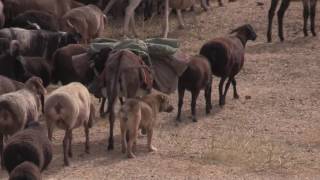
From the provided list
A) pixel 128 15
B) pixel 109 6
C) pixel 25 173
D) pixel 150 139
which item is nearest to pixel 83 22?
pixel 128 15

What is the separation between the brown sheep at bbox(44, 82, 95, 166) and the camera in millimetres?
9695

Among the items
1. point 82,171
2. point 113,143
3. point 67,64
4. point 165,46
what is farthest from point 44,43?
point 82,171

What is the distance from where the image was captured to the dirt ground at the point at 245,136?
985cm

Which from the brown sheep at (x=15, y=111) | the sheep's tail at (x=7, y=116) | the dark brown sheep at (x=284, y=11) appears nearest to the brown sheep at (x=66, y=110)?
the brown sheep at (x=15, y=111)

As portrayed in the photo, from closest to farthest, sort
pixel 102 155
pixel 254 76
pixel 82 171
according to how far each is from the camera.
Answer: pixel 82 171
pixel 102 155
pixel 254 76

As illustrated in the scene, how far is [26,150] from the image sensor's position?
8.63 m

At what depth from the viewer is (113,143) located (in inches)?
428

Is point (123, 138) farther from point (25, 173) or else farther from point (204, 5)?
point (204, 5)

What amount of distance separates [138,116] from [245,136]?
210 cm

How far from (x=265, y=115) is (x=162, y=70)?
1.92 m

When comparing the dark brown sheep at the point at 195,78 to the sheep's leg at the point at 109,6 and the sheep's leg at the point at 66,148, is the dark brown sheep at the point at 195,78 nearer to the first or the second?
the sheep's leg at the point at 66,148

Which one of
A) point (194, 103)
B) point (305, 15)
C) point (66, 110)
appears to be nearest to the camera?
point (66, 110)

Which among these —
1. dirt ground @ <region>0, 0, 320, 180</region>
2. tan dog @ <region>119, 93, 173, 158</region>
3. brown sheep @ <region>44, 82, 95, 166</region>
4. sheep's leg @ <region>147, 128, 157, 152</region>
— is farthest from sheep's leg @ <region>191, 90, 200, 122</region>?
brown sheep @ <region>44, 82, 95, 166</region>

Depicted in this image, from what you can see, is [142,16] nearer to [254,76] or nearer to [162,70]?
[254,76]
